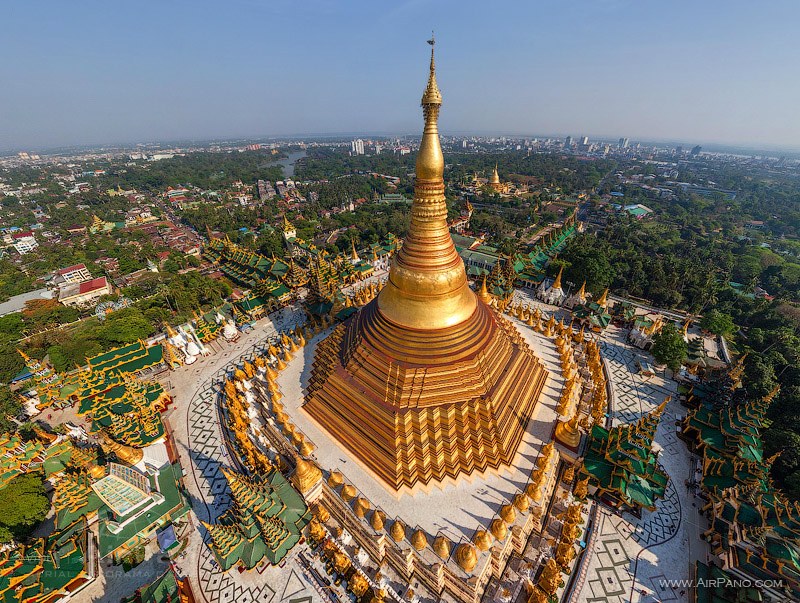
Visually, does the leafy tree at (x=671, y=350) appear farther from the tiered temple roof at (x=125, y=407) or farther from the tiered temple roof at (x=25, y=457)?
the tiered temple roof at (x=25, y=457)

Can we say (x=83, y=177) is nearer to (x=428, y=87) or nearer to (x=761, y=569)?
(x=428, y=87)

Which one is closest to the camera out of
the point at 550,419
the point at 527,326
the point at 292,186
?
the point at 550,419

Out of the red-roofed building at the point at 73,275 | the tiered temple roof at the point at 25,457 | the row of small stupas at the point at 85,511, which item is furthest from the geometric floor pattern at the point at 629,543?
the red-roofed building at the point at 73,275

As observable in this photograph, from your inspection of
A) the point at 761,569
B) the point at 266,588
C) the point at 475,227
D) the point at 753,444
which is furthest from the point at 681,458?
the point at 475,227

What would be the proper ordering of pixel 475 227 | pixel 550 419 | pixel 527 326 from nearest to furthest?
pixel 550 419, pixel 527 326, pixel 475 227

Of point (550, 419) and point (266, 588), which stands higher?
point (550, 419)

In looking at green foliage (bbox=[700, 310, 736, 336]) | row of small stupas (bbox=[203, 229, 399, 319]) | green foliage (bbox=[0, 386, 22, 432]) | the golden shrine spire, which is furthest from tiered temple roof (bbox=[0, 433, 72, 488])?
green foliage (bbox=[700, 310, 736, 336])

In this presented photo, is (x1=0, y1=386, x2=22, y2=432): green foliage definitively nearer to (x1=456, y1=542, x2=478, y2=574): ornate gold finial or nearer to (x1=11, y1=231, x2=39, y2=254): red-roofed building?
(x1=456, y1=542, x2=478, y2=574): ornate gold finial
